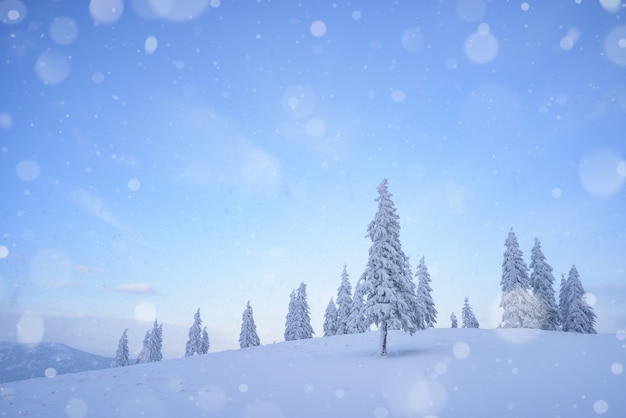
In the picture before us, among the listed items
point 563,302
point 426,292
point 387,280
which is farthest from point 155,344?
point 563,302

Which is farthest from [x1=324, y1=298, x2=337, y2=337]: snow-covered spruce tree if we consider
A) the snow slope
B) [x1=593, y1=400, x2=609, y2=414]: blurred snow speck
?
[x1=593, y1=400, x2=609, y2=414]: blurred snow speck

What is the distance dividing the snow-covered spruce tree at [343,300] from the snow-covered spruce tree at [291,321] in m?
7.46

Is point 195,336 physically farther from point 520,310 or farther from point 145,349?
point 520,310

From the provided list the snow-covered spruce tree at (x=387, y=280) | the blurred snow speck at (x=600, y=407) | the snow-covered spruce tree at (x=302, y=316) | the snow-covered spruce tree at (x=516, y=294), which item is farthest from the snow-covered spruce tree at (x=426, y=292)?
the blurred snow speck at (x=600, y=407)

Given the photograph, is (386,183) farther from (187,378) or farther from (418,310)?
(187,378)

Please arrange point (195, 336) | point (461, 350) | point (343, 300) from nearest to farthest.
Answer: point (461, 350) → point (343, 300) → point (195, 336)

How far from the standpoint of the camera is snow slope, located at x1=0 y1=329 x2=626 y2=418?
Result: 11.9m

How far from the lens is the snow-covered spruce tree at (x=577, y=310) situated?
46244 mm

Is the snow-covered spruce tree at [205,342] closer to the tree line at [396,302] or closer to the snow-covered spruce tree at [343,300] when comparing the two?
the tree line at [396,302]

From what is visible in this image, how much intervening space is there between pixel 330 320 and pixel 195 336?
94.5 ft

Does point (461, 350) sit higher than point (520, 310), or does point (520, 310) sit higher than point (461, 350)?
point (520, 310)

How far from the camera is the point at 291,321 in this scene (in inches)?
2329

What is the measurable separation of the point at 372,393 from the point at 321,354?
13.1 meters

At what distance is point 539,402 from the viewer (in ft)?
37.7
